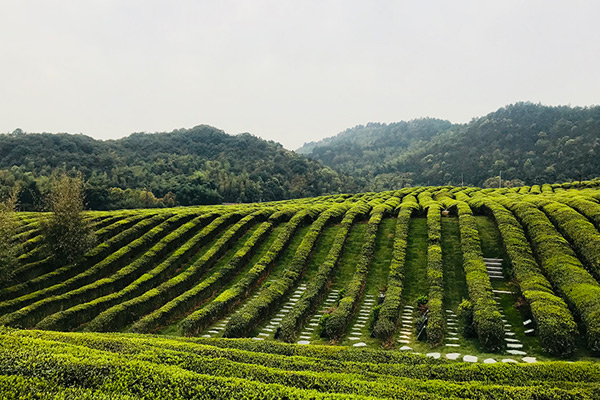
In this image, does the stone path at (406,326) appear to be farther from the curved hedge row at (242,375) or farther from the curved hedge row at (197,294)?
the curved hedge row at (197,294)

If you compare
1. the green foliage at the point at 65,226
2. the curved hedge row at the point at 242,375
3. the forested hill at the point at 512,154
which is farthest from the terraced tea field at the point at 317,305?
the forested hill at the point at 512,154

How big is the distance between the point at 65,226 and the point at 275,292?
14.7m

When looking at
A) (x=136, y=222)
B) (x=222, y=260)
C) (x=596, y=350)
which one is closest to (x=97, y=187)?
(x=136, y=222)

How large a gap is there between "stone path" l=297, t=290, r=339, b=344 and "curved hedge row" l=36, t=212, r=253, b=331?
876 centimetres

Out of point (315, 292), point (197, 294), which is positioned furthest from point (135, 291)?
point (315, 292)

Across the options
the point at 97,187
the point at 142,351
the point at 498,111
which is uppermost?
the point at 498,111

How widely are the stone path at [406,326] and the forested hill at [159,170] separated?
53922mm

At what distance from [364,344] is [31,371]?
37.7 ft

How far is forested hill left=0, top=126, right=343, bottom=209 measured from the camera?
212 feet

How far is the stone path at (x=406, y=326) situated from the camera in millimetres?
16434

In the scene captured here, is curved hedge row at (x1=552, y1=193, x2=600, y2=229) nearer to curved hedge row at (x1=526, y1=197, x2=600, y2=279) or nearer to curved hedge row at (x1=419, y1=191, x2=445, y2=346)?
curved hedge row at (x1=526, y1=197, x2=600, y2=279)

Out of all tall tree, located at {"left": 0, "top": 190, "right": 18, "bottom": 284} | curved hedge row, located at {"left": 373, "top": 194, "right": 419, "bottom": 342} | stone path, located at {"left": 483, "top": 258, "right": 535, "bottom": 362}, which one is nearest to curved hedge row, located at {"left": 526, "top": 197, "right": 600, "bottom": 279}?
stone path, located at {"left": 483, "top": 258, "right": 535, "bottom": 362}

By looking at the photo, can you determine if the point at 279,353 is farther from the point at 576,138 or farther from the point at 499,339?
the point at 576,138

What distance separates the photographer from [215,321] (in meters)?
19.5
